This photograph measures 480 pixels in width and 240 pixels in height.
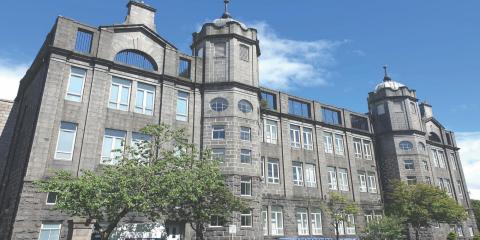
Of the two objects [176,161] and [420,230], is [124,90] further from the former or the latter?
[420,230]

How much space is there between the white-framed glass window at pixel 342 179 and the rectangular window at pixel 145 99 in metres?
20.9

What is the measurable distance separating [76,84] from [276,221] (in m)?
19.5

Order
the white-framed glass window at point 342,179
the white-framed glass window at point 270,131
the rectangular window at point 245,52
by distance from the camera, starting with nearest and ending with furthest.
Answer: the rectangular window at point 245,52, the white-framed glass window at point 270,131, the white-framed glass window at point 342,179

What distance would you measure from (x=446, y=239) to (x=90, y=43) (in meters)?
41.8

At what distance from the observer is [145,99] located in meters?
27.3

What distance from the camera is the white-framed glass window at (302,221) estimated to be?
106 feet

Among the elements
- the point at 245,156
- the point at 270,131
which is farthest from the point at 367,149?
the point at 245,156

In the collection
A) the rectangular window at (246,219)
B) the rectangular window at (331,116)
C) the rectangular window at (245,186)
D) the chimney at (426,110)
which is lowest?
the rectangular window at (246,219)

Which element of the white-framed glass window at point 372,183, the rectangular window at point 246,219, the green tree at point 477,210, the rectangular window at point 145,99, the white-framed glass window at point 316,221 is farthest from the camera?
the green tree at point 477,210

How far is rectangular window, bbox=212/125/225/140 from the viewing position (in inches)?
1122

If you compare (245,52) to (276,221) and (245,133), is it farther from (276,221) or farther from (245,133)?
(276,221)

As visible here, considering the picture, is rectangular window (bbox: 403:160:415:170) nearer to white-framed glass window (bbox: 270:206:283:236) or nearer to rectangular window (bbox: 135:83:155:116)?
white-framed glass window (bbox: 270:206:283:236)

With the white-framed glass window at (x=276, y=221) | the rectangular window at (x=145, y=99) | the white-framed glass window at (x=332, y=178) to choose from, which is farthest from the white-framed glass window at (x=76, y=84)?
the white-framed glass window at (x=332, y=178)

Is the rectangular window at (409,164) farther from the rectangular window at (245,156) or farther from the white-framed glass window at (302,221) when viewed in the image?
the rectangular window at (245,156)
